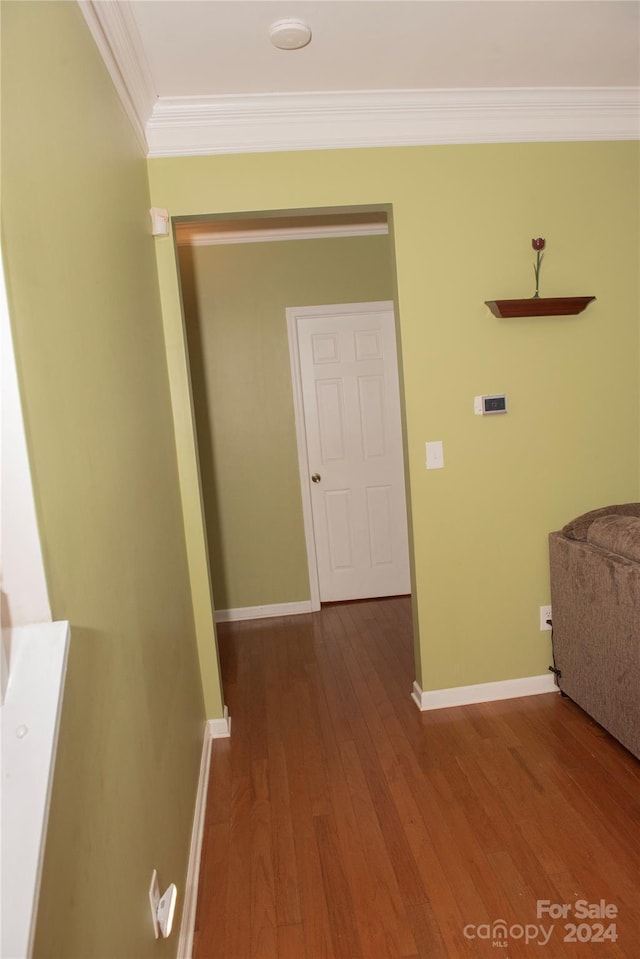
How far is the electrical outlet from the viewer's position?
1.33 m

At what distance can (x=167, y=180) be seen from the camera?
238cm

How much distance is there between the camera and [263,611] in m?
4.19

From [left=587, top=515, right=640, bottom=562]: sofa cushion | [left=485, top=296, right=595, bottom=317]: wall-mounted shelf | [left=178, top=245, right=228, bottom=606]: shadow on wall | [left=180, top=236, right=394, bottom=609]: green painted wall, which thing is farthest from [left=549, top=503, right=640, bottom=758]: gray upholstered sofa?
[left=178, top=245, right=228, bottom=606]: shadow on wall

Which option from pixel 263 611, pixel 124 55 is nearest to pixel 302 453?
pixel 263 611

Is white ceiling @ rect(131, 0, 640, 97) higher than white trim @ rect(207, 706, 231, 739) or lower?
higher

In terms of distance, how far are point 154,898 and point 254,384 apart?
3125mm

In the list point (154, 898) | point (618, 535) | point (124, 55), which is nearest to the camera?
point (154, 898)

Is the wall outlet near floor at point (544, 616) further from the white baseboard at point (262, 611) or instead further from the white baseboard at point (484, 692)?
the white baseboard at point (262, 611)

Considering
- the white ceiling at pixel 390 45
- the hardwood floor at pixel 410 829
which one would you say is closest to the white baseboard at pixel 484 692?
the hardwood floor at pixel 410 829

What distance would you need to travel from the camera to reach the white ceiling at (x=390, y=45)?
180 centimetres

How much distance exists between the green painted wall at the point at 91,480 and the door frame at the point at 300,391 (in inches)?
83.5

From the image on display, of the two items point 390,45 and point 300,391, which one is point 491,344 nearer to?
point 390,45

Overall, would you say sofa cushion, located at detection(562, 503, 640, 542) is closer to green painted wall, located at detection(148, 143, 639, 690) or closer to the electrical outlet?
green painted wall, located at detection(148, 143, 639, 690)

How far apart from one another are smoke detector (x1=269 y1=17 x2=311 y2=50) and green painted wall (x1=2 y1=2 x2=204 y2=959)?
560 millimetres
